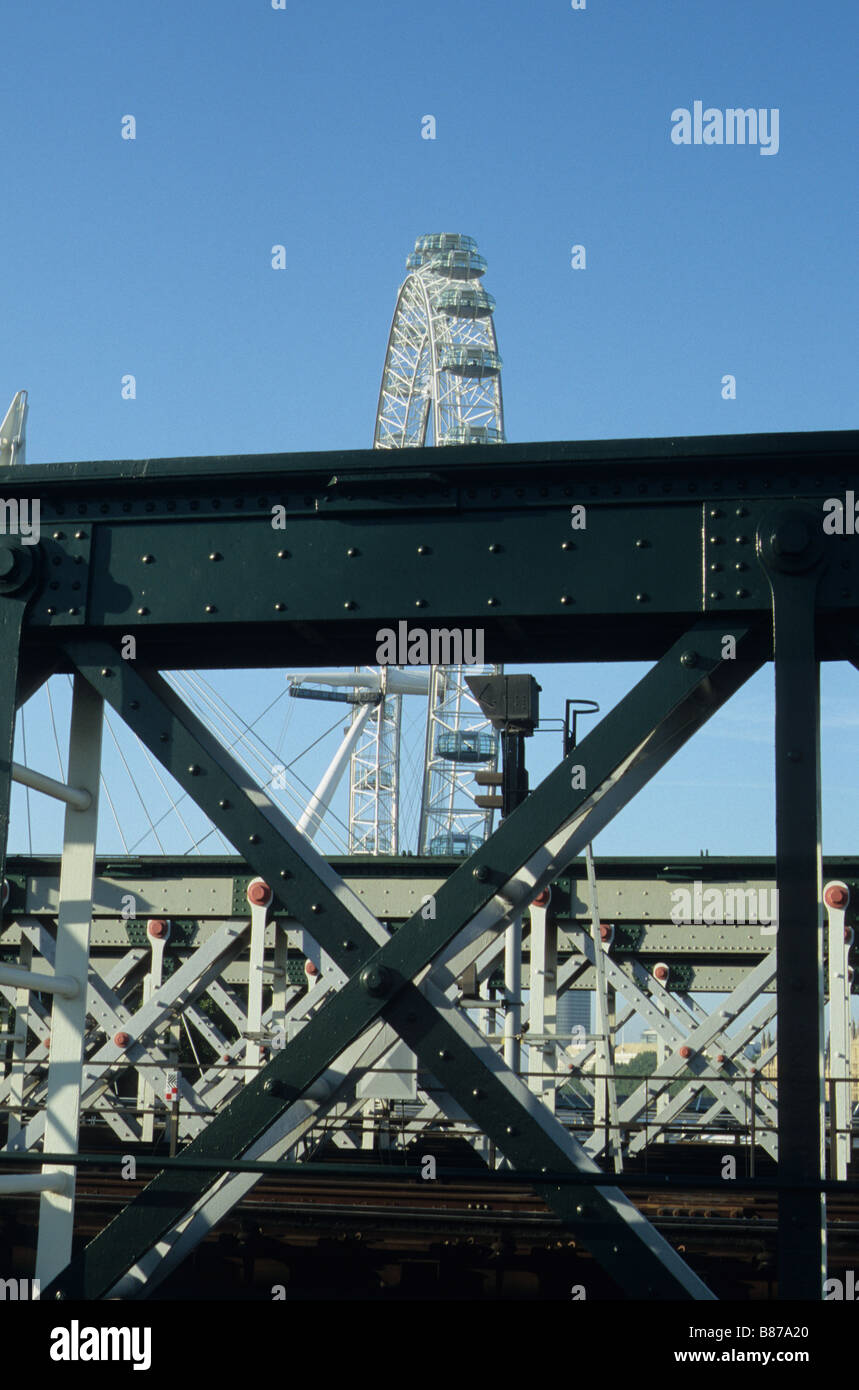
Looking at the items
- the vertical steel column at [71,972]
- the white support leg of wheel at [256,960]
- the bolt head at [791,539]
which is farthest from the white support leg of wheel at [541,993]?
the bolt head at [791,539]

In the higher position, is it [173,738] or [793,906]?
[173,738]

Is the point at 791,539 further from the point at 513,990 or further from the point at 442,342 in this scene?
the point at 442,342

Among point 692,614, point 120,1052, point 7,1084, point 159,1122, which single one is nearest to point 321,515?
point 692,614

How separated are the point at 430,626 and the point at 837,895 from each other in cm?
1620

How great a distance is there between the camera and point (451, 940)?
19.6ft

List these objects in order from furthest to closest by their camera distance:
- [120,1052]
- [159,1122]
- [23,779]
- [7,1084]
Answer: [159,1122] → [7,1084] → [120,1052] → [23,779]

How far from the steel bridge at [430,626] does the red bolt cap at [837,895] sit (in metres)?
15.3

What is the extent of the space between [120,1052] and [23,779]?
60.7 feet

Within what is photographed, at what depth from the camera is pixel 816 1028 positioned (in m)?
5.73

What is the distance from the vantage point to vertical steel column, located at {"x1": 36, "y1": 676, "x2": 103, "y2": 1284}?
21.2 feet

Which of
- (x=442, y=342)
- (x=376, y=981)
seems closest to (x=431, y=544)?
(x=376, y=981)

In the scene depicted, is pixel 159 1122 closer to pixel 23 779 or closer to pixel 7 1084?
pixel 7 1084

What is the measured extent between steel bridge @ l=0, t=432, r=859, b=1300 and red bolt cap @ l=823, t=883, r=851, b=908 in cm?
1534

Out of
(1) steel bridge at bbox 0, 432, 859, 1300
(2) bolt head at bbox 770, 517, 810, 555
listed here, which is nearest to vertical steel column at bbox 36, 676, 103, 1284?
(1) steel bridge at bbox 0, 432, 859, 1300
